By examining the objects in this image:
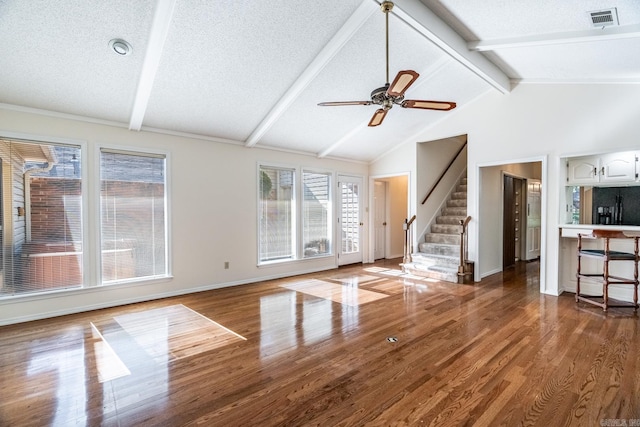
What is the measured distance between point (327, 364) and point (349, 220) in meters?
4.71

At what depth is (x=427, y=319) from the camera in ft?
12.0

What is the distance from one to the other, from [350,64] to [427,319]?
331cm

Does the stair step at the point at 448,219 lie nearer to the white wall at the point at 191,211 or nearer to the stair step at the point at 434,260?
the stair step at the point at 434,260

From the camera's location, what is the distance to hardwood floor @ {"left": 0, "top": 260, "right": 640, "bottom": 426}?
2.01 m

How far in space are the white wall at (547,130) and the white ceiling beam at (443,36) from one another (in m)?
0.77

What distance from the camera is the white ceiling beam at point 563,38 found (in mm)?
3006

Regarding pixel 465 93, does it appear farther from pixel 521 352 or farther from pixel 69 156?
pixel 69 156

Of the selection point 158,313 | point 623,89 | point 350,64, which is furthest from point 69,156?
point 623,89

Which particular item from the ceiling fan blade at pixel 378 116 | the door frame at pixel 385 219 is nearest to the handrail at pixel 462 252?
the door frame at pixel 385 219

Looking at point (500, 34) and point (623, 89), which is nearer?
point (500, 34)

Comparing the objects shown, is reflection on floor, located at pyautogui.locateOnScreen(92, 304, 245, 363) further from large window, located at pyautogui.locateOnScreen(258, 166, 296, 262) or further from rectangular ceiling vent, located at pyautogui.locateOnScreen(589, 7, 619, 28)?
rectangular ceiling vent, located at pyautogui.locateOnScreen(589, 7, 619, 28)

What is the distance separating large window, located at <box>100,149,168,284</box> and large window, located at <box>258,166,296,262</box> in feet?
5.59

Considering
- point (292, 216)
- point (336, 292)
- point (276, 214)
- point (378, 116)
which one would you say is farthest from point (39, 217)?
point (378, 116)

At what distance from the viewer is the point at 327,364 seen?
2.63 m
